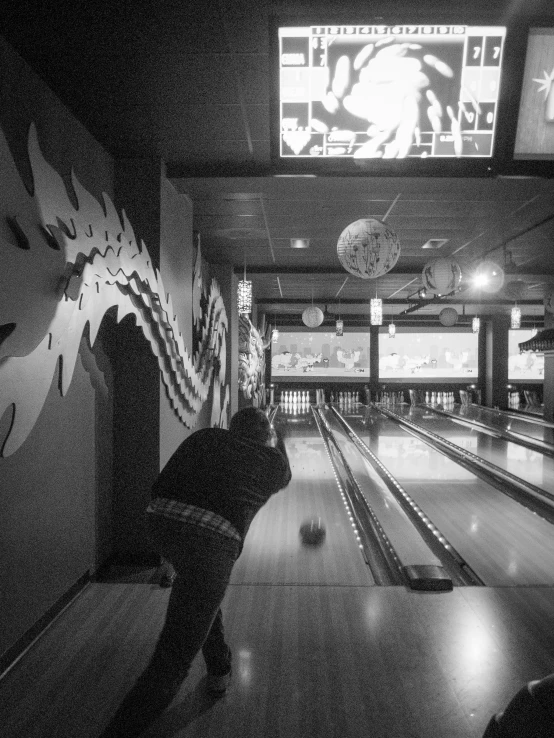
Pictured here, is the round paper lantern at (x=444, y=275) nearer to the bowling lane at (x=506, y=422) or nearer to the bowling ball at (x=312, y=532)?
the bowling ball at (x=312, y=532)

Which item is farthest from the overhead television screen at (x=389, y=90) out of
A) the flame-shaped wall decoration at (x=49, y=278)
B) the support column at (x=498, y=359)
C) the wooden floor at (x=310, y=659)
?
the support column at (x=498, y=359)

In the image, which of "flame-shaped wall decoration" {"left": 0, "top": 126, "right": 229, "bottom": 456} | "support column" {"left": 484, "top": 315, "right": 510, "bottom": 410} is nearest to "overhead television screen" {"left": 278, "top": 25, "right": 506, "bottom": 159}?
"flame-shaped wall decoration" {"left": 0, "top": 126, "right": 229, "bottom": 456}

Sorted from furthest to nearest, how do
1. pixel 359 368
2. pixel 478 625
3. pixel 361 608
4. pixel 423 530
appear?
pixel 359 368 < pixel 423 530 < pixel 361 608 < pixel 478 625

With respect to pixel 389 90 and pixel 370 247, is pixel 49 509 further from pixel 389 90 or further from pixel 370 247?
pixel 389 90

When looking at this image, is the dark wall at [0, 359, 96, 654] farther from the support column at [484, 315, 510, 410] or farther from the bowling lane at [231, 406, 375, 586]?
the support column at [484, 315, 510, 410]

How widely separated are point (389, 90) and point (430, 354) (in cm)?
1540

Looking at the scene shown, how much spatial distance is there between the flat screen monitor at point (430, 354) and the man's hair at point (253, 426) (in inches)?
601

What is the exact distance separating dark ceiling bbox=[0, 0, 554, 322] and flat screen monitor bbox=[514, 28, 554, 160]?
11cm

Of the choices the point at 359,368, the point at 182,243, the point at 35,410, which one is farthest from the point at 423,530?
the point at 359,368

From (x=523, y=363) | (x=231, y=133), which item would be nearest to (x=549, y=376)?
(x=523, y=363)

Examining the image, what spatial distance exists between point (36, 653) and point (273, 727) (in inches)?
46.4

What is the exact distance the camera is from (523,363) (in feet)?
56.0

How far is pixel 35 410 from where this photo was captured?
2213mm

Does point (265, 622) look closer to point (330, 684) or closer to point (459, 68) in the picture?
point (330, 684)
